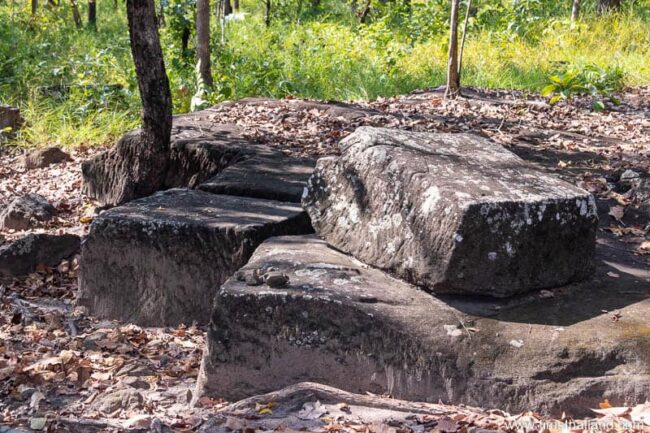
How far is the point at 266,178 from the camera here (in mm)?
5691

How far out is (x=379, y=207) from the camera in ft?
13.1

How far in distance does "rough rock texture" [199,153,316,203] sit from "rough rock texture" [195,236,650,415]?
1.57m

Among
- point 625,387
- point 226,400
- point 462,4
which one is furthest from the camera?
point 462,4

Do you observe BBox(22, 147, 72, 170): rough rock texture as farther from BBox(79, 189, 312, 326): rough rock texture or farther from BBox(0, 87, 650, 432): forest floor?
BBox(79, 189, 312, 326): rough rock texture

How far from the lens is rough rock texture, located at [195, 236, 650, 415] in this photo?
3371 millimetres

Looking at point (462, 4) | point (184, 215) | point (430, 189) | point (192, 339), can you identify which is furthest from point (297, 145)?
Answer: point (462, 4)

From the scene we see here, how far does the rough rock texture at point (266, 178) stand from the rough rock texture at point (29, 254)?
123cm

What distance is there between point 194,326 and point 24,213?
8.69 ft

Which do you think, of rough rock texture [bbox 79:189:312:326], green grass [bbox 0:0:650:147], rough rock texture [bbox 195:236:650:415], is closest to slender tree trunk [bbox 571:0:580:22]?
green grass [bbox 0:0:650:147]

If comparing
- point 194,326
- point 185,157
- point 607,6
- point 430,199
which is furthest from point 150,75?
point 607,6

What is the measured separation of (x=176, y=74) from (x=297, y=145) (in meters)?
4.44

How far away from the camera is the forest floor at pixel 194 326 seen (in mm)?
3295

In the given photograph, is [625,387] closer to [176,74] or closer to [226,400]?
[226,400]

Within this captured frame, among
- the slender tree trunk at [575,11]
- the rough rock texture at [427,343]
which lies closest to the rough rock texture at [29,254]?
the rough rock texture at [427,343]
